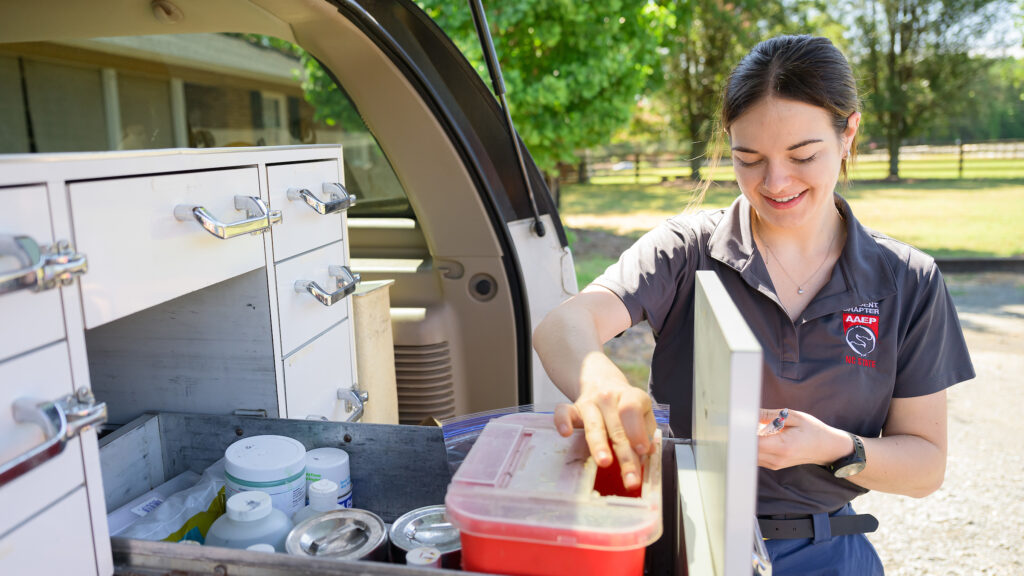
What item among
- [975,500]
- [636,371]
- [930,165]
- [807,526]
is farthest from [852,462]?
[930,165]

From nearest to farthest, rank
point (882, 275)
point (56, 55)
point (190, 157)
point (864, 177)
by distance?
A: point (190, 157)
point (882, 275)
point (56, 55)
point (864, 177)

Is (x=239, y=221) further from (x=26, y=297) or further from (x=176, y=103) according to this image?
(x=176, y=103)

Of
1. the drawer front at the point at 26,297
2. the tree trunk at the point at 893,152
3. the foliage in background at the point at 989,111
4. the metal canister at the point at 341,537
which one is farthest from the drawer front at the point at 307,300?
the foliage in background at the point at 989,111

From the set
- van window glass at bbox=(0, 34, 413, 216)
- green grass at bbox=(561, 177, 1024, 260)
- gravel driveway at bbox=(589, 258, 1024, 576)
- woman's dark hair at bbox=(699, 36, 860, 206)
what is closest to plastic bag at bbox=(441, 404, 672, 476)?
woman's dark hair at bbox=(699, 36, 860, 206)

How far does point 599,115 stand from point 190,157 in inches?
279

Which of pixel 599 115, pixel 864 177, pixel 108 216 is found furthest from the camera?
pixel 864 177

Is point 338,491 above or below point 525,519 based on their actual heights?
below

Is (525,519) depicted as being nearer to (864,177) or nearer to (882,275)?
(882,275)

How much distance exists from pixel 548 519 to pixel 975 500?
3.54 m

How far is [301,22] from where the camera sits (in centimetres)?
233

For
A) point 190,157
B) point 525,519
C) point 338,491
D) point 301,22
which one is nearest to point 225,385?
point 338,491

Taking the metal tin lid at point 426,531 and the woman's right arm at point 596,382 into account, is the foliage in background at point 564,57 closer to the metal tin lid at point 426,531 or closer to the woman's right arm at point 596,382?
the woman's right arm at point 596,382

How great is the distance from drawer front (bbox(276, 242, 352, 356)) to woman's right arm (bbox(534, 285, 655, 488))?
1.63 ft

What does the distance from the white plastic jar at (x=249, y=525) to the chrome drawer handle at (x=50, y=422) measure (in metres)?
0.27
